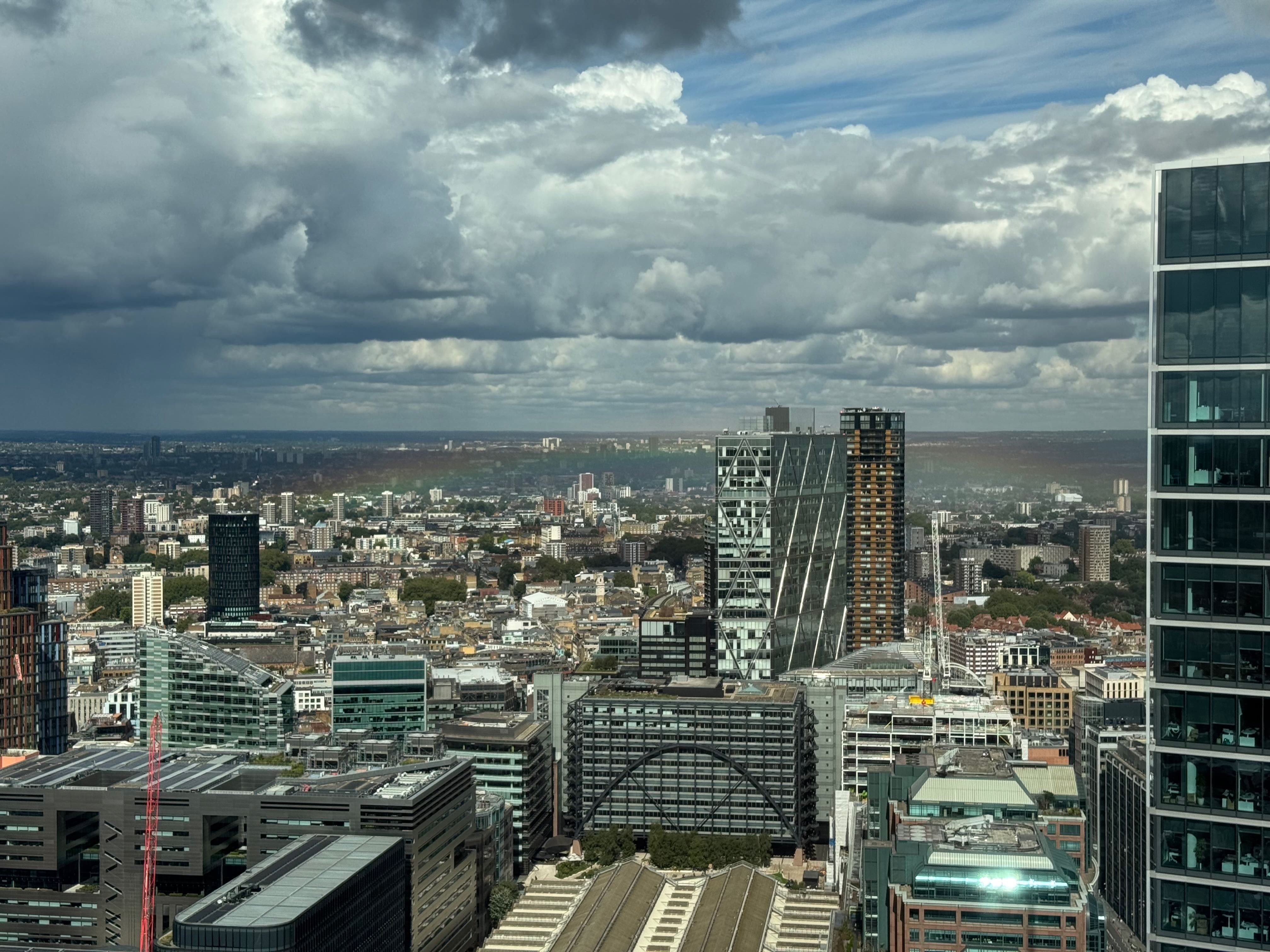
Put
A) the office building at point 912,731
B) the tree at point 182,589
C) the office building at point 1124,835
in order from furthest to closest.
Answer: the tree at point 182,589, the office building at point 912,731, the office building at point 1124,835

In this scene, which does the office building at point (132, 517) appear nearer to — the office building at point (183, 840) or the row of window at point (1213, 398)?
the office building at point (183, 840)

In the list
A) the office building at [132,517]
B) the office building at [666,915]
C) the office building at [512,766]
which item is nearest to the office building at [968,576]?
the office building at [512,766]

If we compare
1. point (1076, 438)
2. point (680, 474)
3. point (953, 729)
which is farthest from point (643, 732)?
point (680, 474)

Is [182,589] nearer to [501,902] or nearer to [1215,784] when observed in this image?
[501,902]

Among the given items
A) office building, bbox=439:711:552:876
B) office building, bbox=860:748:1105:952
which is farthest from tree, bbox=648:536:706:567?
office building, bbox=860:748:1105:952

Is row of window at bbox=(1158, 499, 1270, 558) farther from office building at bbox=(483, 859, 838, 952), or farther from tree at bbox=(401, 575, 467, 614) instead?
tree at bbox=(401, 575, 467, 614)

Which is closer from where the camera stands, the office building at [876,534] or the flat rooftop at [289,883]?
the flat rooftop at [289,883]

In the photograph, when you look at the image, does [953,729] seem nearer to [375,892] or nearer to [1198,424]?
[375,892]
